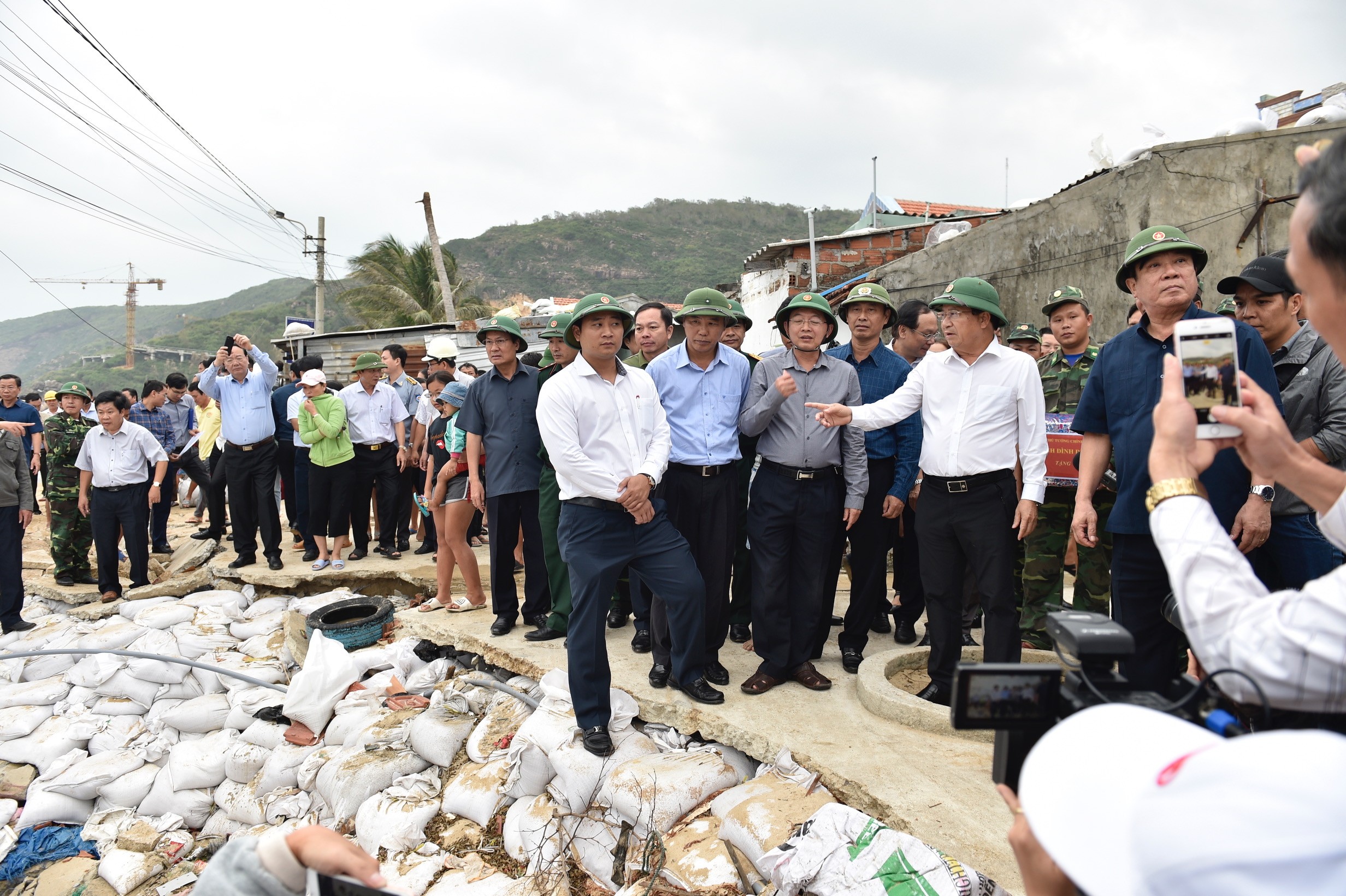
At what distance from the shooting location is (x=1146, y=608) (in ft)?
8.57

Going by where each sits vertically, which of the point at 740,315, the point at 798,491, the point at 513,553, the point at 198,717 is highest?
the point at 740,315

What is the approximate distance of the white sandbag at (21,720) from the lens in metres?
5.62

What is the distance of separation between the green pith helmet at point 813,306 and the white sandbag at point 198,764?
4.52 meters

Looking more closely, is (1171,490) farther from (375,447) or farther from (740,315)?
(375,447)

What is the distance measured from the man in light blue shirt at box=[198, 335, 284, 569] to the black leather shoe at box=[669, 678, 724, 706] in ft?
18.1

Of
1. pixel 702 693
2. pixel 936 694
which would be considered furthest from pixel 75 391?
pixel 936 694

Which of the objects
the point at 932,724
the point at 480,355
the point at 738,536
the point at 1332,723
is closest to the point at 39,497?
the point at 480,355

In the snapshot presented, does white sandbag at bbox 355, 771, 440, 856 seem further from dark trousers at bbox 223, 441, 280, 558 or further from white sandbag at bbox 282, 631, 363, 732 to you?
dark trousers at bbox 223, 441, 280, 558

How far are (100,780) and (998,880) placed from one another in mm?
5453

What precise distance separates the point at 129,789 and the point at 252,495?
3301mm

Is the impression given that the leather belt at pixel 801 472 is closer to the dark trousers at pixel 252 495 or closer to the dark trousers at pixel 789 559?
the dark trousers at pixel 789 559

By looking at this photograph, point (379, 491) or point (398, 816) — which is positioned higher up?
point (379, 491)

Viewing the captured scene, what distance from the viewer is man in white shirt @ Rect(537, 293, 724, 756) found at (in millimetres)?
3486

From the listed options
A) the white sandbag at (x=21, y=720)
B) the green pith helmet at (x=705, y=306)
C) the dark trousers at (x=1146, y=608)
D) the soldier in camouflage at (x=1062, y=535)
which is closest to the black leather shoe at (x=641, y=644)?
the green pith helmet at (x=705, y=306)
